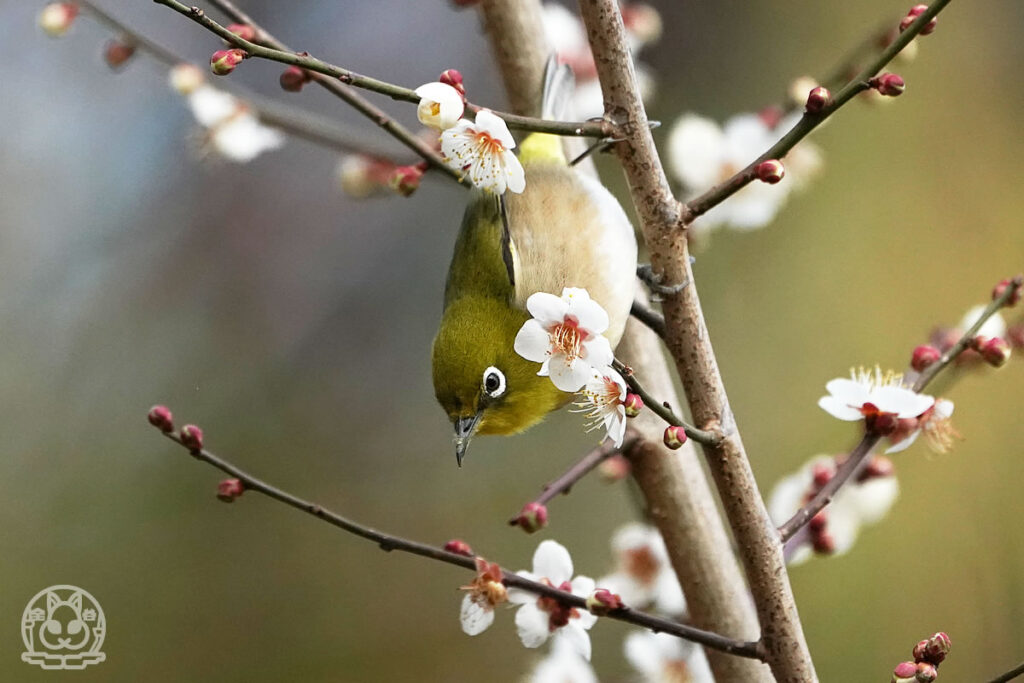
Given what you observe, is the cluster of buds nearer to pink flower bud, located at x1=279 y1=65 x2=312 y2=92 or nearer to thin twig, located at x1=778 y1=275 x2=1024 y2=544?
thin twig, located at x1=778 y1=275 x2=1024 y2=544

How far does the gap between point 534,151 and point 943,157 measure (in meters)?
2.06

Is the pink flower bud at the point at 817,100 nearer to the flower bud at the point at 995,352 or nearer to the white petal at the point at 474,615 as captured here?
the flower bud at the point at 995,352

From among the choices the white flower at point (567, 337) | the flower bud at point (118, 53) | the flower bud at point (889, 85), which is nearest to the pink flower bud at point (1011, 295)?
the flower bud at point (889, 85)

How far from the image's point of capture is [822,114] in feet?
3.11

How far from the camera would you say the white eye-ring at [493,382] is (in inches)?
55.5

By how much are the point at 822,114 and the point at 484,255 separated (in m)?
0.76

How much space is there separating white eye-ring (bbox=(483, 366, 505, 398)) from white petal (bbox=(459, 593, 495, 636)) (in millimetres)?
331

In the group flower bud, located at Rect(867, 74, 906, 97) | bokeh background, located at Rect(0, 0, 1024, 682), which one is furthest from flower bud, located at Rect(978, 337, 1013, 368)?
bokeh background, located at Rect(0, 0, 1024, 682)

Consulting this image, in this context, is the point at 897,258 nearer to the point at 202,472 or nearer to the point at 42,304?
the point at 202,472

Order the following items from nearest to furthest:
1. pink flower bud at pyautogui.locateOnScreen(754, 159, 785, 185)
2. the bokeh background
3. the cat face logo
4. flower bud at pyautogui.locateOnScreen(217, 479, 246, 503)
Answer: pink flower bud at pyautogui.locateOnScreen(754, 159, 785, 185) < flower bud at pyautogui.locateOnScreen(217, 479, 246, 503) < the cat face logo < the bokeh background

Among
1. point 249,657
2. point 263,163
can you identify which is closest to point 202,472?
point 249,657

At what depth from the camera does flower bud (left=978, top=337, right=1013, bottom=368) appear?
1.20 meters

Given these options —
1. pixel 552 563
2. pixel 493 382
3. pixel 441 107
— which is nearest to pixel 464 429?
pixel 493 382

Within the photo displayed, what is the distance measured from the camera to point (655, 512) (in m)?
1.43
